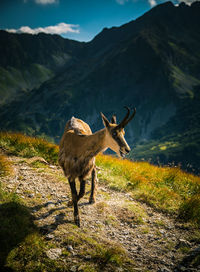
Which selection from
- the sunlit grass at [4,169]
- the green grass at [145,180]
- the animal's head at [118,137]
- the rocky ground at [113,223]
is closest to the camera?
the rocky ground at [113,223]

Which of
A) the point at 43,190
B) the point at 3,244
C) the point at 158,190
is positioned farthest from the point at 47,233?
the point at 158,190

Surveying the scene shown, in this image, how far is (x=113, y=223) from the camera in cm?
696

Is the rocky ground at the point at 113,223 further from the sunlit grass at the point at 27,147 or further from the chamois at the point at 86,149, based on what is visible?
the sunlit grass at the point at 27,147

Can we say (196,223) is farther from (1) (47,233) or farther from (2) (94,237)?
(1) (47,233)

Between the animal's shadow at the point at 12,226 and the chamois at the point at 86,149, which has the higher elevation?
the chamois at the point at 86,149

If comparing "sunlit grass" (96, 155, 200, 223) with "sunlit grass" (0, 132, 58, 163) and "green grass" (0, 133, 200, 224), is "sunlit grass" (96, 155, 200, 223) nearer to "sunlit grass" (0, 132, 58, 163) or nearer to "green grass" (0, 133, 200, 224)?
"green grass" (0, 133, 200, 224)

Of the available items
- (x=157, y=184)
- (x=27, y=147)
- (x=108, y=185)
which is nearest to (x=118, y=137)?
(x=108, y=185)

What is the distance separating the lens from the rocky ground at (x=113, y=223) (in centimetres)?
535

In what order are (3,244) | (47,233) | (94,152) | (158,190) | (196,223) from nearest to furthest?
(3,244)
(47,233)
(94,152)
(196,223)
(158,190)

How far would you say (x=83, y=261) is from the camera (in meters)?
4.84

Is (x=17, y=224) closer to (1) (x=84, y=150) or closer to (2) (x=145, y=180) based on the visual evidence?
(1) (x=84, y=150)

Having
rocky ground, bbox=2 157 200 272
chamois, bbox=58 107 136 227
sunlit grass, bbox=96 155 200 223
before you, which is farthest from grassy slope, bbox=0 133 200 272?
chamois, bbox=58 107 136 227

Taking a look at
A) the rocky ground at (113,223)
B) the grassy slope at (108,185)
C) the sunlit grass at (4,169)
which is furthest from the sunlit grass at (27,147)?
the sunlit grass at (4,169)

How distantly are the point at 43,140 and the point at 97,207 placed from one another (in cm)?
595
